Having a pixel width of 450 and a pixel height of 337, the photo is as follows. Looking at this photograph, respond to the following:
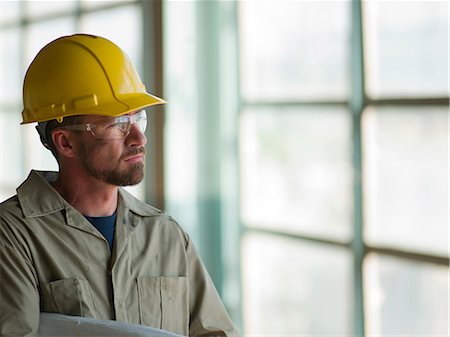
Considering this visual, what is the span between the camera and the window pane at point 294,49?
351 centimetres

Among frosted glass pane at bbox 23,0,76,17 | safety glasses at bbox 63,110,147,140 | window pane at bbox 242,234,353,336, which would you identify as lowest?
window pane at bbox 242,234,353,336

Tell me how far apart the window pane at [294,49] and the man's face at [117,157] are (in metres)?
1.73

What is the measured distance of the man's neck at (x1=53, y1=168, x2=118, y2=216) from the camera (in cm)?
192

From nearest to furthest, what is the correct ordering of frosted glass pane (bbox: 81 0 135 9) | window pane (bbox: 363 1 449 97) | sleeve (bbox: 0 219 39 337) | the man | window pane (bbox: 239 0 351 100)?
sleeve (bbox: 0 219 39 337) < the man < window pane (bbox: 363 1 449 97) < window pane (bbox: 239 0 351 100) < frosted glass pane (bbox: 81 0 135 9)

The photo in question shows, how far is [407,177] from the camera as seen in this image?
324 centimetres

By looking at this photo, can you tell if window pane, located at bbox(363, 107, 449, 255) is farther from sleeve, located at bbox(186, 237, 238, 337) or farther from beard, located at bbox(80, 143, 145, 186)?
beard, located at bbox(80, 143, 145, 186)

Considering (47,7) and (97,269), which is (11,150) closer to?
(47,7)

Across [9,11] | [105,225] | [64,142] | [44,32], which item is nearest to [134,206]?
[105,225]

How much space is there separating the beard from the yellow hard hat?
92 mm

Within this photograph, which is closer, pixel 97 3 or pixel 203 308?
pixel 203 308

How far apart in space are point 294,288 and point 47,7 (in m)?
2.18

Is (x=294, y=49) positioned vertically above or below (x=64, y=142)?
above

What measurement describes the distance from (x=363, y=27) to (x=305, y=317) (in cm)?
128

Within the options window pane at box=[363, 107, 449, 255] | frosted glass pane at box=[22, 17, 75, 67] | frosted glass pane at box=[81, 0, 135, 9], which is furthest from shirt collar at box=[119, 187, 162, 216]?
frosted glass pane at box=[22, 17, 75, 67]
